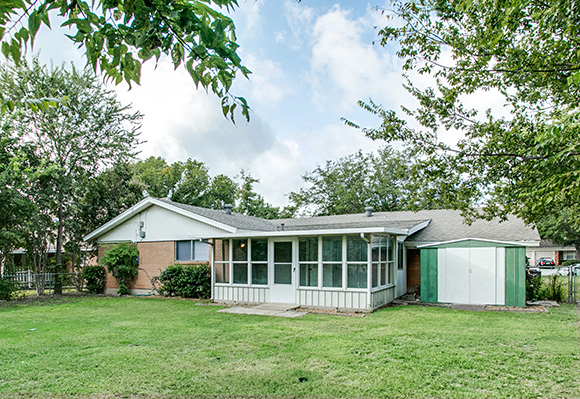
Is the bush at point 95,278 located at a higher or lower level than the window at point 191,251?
lower

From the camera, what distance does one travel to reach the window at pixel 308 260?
12109mm

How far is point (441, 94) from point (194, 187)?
28257mm

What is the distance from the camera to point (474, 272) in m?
12.3

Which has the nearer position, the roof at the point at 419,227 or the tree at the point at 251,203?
the roof at the point at 419,227

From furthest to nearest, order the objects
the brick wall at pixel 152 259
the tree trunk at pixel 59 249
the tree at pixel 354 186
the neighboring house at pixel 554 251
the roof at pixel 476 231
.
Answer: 1. the neighboring house at pixel 554 251
2. the tree at pixel 354 186
3. the tree trunk at pixel 59 249
4. the brick wall at pixel 152 259
5. the roof at pixel 476 231

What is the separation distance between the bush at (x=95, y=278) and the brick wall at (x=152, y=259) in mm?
1827

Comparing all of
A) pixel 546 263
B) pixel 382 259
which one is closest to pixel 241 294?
pixel 382 259

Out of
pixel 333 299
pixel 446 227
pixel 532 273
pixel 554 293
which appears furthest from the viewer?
pixel 532 273

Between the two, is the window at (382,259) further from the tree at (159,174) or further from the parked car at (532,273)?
the tree at (159,174)

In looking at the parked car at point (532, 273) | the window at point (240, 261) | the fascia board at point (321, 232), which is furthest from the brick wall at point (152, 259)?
the parked car at point (532, 273)

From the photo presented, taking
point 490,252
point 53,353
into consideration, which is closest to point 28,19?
point 53,353

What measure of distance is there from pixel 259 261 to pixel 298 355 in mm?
6841

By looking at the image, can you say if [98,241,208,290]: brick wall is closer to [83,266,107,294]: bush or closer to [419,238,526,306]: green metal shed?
[83,266,107,294]: bush

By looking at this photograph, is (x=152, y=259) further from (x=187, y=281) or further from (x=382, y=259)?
(x=382, y=259)
